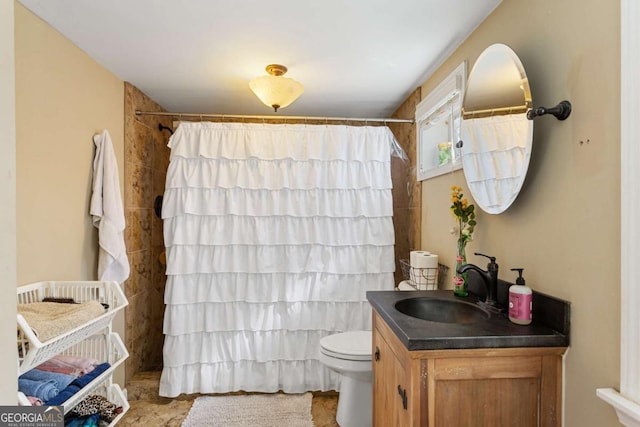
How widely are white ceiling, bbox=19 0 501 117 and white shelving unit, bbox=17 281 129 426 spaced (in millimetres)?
1332

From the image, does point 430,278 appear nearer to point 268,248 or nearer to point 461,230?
point 461,230

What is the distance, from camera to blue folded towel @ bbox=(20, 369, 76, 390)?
127cm

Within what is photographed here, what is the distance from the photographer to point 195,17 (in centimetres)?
155

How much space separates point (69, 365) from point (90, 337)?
27 cm

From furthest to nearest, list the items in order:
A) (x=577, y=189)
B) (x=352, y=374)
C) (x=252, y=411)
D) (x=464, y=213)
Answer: (x=252, y=411) < (x=352, y=374) < (x=464, y=213) < (x=577, y=189)

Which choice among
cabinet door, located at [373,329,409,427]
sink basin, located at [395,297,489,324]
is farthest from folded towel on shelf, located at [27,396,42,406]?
sink basin, located at [395,297,489,324]

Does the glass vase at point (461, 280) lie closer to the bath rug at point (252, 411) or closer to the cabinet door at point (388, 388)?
the cabinet door at point (388, 388)

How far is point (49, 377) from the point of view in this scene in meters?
1.28

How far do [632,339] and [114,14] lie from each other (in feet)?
7.59

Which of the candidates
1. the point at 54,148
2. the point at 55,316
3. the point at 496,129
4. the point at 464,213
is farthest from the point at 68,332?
the point at 496,129

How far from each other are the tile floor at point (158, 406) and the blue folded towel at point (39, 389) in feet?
3.61

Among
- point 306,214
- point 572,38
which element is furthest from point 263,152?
point 572,38

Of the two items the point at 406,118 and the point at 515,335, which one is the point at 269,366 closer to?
the point at 515,335

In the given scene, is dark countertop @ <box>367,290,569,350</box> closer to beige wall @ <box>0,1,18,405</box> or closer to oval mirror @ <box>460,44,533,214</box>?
oval mirror @ <box>460,44,533,214</box>
